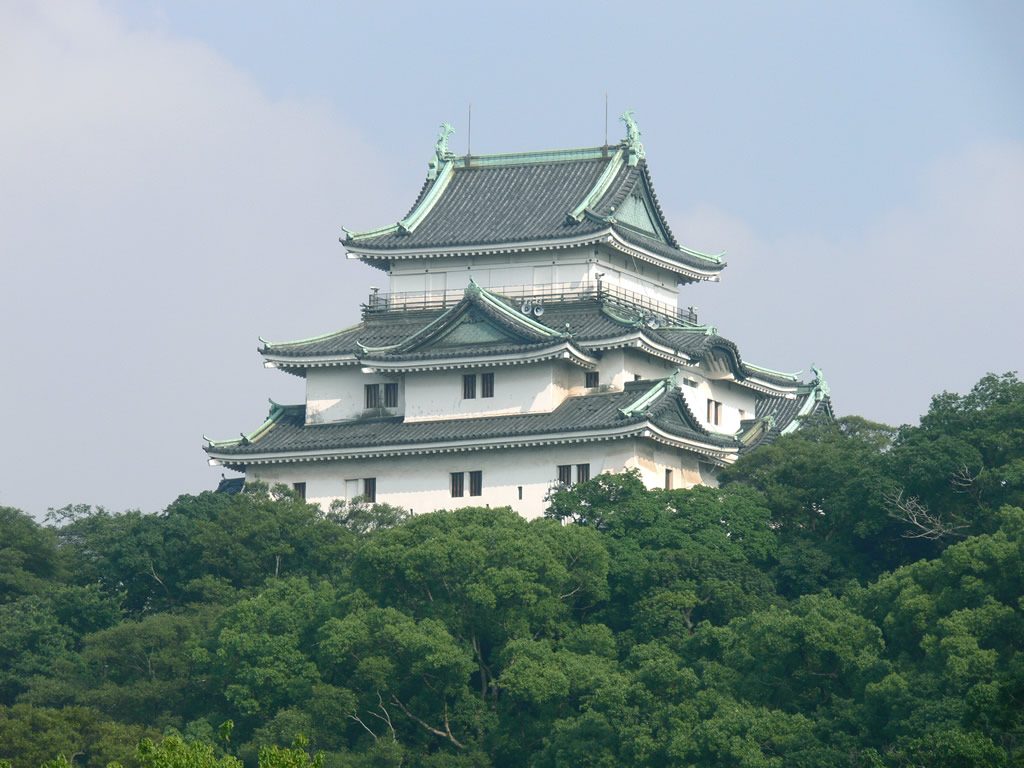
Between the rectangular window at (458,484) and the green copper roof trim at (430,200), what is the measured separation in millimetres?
8544

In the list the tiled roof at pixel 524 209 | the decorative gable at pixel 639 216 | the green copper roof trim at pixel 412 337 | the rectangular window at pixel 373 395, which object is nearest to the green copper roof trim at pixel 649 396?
the tiled roof at pixel 524 209

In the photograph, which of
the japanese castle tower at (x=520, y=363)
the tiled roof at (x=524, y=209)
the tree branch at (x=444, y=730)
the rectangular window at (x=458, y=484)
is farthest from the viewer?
the tiled roof at (x=524, y=209)

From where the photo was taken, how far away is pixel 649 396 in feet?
194

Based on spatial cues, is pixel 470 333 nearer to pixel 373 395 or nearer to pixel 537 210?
pixel 373 395

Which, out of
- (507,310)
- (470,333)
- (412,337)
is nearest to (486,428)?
(470,333)

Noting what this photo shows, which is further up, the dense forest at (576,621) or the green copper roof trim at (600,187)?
the green copper roof trim at (600,187)

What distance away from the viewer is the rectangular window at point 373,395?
63.2 metres

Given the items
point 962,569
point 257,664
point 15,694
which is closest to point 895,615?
point 962,569

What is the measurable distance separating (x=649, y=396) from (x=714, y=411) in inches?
238

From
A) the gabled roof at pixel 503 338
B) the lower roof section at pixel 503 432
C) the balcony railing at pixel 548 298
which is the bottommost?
the lower roof section at pixel 503 432

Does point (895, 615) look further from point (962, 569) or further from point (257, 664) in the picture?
point (257, 664)

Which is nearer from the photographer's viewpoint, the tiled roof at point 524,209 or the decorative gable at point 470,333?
the decorative gable at point 470,333

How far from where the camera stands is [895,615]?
45.4 meters

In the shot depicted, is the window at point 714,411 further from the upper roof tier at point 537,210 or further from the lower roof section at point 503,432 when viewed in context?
the upper roof tier at point 537,210
